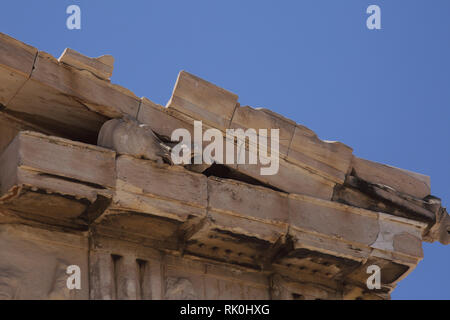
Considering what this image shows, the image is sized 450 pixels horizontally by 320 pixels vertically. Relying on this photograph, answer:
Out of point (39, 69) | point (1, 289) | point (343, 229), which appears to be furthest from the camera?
point (343, 229)

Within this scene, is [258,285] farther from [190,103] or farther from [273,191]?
[190,103]

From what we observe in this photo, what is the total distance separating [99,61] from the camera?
12.5 m

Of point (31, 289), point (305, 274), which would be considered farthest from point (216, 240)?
point (31, 289)

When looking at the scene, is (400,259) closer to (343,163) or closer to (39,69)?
(343,163)

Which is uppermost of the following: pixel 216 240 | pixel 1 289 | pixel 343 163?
pixel 343 163

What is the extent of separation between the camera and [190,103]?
1281 cm

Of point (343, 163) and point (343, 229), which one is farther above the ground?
point (343, 163)

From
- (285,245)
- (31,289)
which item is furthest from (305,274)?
(31,289)

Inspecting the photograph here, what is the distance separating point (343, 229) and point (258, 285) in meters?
1.11

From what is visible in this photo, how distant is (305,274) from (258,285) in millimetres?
623

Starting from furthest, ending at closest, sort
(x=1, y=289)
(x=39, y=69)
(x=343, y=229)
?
1. (x=343, y=229)
2. (x=39, y=69)
3. (x=1, y=289)

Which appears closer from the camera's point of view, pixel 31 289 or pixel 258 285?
pixel 31 289

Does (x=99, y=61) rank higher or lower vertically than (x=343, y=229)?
higher

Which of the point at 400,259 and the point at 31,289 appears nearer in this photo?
the point at 31,289
